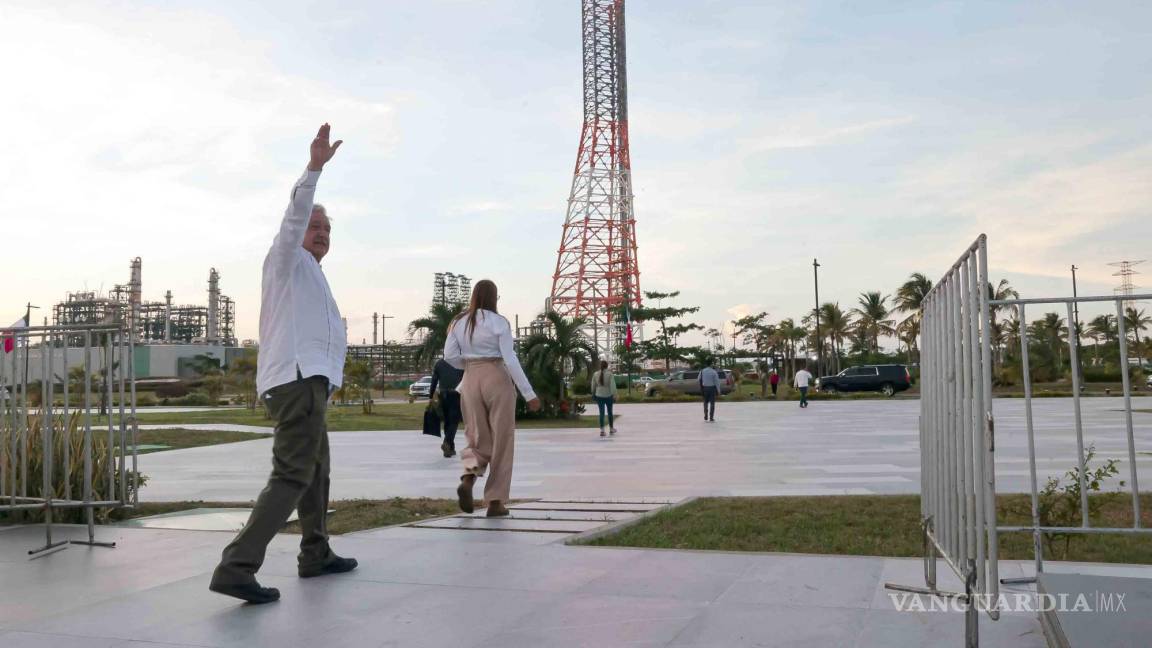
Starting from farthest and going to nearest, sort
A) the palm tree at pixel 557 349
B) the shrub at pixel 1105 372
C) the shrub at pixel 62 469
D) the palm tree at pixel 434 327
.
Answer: the palm tree at pixel 434 327, the palm tree at pixel 557 349, the shrub at pixel 1105 372, the shrub at pixel 62 469

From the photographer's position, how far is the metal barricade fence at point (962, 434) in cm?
301

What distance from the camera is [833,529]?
18.6 ft

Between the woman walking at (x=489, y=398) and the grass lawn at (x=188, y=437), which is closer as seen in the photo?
the woman walking at (x=489, y=398)

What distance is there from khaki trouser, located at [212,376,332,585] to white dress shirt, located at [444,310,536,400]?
212 cm

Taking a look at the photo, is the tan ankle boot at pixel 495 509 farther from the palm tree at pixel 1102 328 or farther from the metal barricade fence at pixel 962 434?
the palm tree at pixel 1102 328

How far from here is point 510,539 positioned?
17.6 feet

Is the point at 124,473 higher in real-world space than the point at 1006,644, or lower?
higher

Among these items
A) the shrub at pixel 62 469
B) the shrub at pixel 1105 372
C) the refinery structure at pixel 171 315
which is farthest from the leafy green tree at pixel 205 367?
the shrub at pixel 1105 372

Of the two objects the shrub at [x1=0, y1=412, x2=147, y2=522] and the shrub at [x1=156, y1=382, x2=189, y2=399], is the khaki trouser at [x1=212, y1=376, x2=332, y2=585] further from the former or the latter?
the shrub at [x1=156, y1=382, x2=189, y2=399]

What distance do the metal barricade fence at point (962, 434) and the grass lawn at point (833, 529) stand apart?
1082 millimetres

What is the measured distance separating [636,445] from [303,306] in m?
10.5

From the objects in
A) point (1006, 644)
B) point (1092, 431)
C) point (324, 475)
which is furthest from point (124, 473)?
point (1092, 431)

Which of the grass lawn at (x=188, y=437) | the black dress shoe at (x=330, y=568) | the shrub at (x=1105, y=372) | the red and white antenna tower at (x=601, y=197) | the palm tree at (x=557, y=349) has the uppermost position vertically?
the red and white antenna tower at (x=601, y=197)

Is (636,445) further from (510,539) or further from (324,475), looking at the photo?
(324,475)
